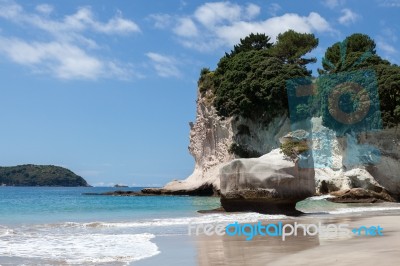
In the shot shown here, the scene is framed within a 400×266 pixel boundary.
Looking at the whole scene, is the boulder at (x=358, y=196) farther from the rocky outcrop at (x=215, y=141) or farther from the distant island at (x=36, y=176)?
the distant island at (x=36, y=176)

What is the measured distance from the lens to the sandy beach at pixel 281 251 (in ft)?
27.6

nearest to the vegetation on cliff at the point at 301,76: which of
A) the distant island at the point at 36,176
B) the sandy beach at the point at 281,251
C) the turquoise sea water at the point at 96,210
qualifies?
the turquoise sea water at the point at 96,210

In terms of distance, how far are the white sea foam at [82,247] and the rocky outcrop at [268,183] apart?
7.09 metres

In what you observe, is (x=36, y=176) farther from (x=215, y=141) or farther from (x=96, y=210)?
(x=96, y=210)

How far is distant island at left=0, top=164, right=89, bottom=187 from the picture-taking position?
16650 centimetres

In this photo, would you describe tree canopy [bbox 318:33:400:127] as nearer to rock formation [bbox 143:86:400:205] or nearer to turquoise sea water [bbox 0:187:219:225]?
rock formation [bbox 143:86:400:205]

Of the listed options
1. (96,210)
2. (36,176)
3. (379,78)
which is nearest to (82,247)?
(96,210)

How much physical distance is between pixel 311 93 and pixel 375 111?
8106 mm

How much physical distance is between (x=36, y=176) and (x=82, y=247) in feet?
540

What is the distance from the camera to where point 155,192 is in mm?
67750

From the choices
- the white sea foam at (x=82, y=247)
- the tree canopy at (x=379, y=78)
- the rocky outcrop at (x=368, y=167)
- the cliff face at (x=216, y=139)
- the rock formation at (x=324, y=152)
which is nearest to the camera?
the white sea foam at (x=82, y=247)

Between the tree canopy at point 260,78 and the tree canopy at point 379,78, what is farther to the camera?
the tree canopy at point 260,78

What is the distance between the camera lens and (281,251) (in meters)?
9.98

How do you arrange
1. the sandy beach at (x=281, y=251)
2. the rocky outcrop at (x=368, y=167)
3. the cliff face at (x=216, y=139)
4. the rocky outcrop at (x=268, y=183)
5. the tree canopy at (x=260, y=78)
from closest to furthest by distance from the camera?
1. the sandy beach at (x=281, y=251)
2. the rocky outcrop at (x=268, y=183)
3. the rocky outcrop at (x=368, y=167)
4. the tree canopy at (x=260, y=78)
5. the cliff face at (x=216, y=139)
